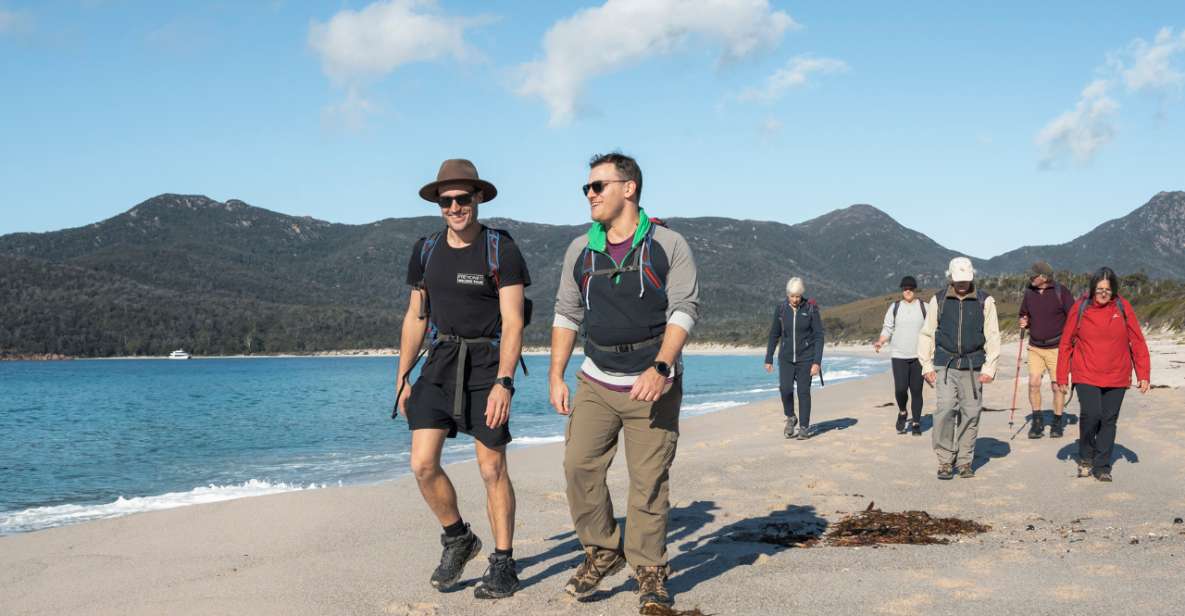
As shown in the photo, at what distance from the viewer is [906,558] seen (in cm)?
553

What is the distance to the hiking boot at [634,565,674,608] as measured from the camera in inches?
179

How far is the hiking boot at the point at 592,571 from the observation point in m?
4.73

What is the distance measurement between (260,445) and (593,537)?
18.9 metres

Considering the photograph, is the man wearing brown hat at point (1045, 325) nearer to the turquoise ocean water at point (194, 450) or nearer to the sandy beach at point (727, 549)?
the sandy beach at point (727, 549)

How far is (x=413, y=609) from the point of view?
4723 mm

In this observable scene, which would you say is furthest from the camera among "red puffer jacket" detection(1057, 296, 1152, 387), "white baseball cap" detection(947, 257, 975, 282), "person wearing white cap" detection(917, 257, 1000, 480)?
"person wearing white cap" detection(917, 257, 1000, 480)

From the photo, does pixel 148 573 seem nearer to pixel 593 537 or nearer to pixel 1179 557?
pixel 593 537

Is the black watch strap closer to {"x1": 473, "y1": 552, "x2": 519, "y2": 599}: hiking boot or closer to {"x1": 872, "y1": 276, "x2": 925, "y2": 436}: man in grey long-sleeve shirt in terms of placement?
{"x1": 473, "y1": 552, "x2": 519, "y2": 599}: hiking boot

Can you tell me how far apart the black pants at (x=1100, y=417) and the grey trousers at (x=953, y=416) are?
3.02 ft

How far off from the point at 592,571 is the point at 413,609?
3.16 feet

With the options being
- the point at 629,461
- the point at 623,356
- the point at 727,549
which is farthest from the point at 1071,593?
the point at 623,356

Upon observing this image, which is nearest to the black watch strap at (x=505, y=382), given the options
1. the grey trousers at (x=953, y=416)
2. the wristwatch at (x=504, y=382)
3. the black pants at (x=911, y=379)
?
the wristwatch at (x=504, y=382)

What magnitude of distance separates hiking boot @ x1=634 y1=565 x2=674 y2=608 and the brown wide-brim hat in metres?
2.22

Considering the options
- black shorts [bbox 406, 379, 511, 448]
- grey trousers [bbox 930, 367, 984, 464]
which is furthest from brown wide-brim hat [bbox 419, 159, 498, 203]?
grey trousers [bbox 930, 367, 984, 464]
